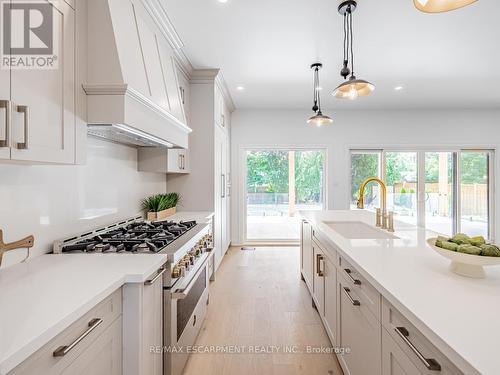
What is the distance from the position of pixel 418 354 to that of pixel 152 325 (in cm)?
116

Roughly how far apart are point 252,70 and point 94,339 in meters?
3.37

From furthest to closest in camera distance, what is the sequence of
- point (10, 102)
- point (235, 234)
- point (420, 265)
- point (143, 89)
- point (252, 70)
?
point (235, 234) < point (252, 70) < point (143, 89) < point (420, 265) < point (10, 102)

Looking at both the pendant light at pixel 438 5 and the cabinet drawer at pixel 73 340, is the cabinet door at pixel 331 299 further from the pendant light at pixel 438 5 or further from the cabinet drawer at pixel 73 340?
the pendant light at pixel 438 5

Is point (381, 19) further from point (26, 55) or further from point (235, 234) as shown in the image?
point (235, 234)

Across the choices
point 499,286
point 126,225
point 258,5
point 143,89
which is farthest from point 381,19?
point 126,225

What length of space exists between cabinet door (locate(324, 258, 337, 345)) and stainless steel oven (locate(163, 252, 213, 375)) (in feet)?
3.19

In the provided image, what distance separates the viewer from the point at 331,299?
1928 millimetres

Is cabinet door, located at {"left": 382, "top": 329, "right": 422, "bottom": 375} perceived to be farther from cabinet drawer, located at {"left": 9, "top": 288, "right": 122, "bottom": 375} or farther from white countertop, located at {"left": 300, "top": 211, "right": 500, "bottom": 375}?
cabinet drawer, located at {"left": 9, "top": 288, "right": 122, "bottom": 375}

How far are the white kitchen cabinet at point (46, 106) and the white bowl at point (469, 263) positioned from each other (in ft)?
5.69

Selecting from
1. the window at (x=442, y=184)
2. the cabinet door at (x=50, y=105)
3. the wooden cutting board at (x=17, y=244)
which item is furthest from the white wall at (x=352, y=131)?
the wooden cutting board at (x=17, y=244)

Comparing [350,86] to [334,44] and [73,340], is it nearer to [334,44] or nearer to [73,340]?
[334,44]

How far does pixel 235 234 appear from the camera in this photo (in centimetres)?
534

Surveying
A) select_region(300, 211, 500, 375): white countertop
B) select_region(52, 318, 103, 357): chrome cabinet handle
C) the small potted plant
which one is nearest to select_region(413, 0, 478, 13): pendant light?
select_region(300, 211, 500, 375): white countertop

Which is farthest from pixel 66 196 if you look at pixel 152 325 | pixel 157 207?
pixel 157 207
